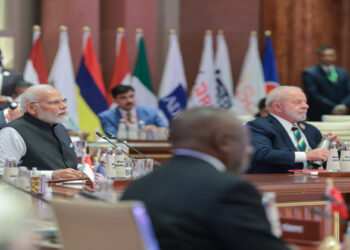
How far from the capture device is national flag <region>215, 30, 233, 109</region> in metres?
10.3

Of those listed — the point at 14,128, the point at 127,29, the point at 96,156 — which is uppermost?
the point at 127,29

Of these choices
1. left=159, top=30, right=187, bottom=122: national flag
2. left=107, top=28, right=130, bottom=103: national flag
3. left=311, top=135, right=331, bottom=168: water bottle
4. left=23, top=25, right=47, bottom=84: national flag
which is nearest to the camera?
left=311, top=135, right=331, bottom=168: water bottle

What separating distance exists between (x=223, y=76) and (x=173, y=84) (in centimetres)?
75

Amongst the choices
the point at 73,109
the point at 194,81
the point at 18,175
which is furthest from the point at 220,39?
the point at 18,175

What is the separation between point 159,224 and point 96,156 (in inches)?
159

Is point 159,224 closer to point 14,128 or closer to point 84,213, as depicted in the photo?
point 84,213

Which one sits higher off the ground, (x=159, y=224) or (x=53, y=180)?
(x=159, y=224)

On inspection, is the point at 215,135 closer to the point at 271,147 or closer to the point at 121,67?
the point at 271,147

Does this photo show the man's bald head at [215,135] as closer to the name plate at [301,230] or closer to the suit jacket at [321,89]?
the name plate at [301,230]

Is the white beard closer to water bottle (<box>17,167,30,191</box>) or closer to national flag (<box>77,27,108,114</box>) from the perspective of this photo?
water bottle (<box>17,167,30,191</box>)

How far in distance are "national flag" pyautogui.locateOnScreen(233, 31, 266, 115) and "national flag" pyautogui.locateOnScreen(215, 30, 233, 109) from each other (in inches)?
4.4

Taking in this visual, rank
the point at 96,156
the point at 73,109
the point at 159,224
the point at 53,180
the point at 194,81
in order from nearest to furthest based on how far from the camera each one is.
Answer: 1. the point at 159,224
2. the point at 53,180
3. the point at 96,156
4. the point at 73,109
5. the point at 194,81

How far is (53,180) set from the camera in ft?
14.2

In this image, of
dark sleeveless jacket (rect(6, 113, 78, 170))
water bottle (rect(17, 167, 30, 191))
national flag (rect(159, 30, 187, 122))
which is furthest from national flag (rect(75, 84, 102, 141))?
water bottle (rect(17, 167, 30, 191))
